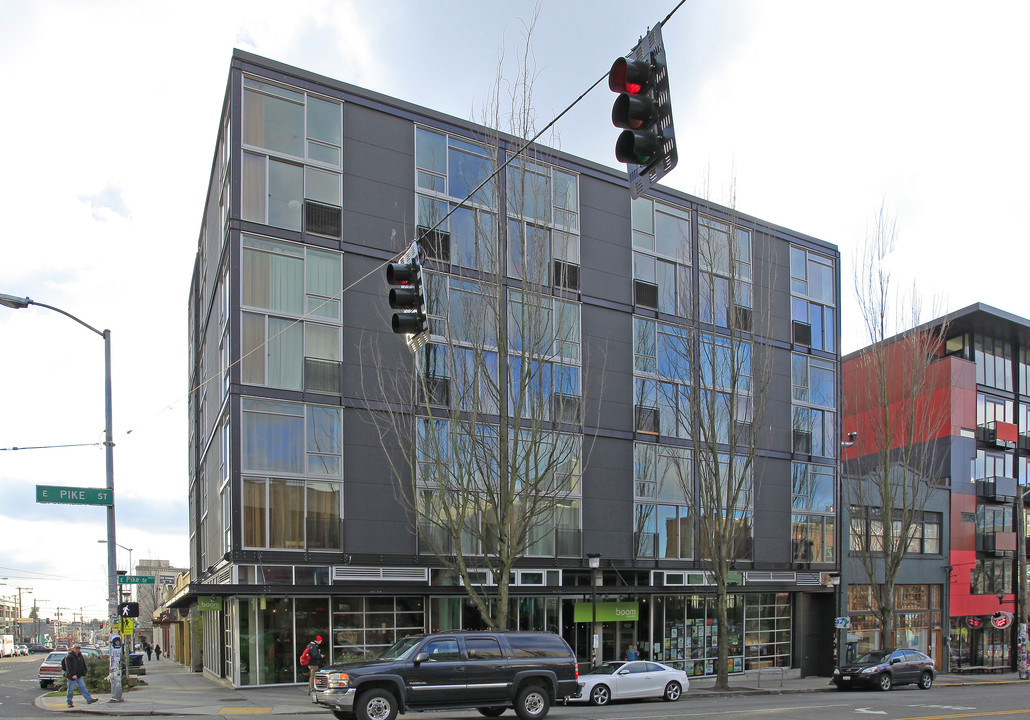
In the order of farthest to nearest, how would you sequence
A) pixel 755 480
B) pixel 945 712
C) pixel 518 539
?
pixel 755 480 → pixel 518 539 → pixel 945 712

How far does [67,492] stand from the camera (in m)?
19.1

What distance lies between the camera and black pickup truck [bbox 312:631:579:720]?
46.8ft

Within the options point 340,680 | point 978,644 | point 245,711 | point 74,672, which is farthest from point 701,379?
point 978,644

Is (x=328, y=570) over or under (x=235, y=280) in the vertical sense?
under

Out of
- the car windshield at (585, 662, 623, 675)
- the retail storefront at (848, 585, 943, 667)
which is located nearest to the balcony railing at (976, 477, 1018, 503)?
the retail storefront at (848, 585, 943, 667)

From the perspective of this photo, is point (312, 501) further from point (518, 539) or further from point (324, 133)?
point (324, 133)

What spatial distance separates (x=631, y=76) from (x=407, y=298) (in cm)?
457

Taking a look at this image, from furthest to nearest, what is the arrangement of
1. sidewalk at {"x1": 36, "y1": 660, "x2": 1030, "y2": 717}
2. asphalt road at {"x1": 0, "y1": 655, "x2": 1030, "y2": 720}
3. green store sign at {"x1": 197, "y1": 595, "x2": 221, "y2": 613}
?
→ green store sign at {"x1": 197, "y1": 595, "x2": 221, "y2": 613} → sidewalk at {"x1": 36, "y1": 660, "x2": 1030, "y2": 717} → asphalt road at {"x1": 0, "y1": 655, "x2": 1030, "y2": 720}

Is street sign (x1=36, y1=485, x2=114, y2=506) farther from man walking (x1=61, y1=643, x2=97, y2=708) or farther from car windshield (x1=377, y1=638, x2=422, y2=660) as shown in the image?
car windshield (x1=377, y1=638, x2=422, y2=660)

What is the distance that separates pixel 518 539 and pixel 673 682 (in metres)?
6.37

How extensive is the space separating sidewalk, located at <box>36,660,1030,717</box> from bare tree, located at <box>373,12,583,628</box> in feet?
17.0

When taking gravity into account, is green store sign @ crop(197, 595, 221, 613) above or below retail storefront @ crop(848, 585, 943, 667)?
above

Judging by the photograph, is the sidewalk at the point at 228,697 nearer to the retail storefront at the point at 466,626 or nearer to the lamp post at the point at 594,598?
the retail storefront at the point at 466,626

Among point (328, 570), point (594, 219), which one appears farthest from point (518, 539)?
point (594, 219)
